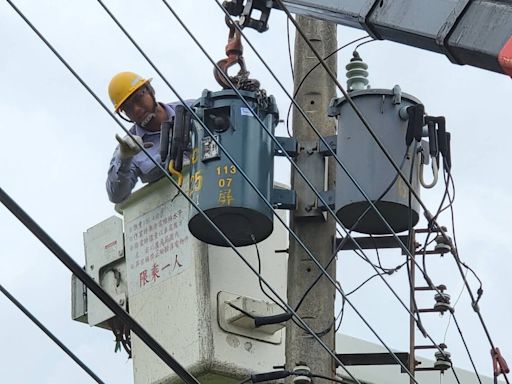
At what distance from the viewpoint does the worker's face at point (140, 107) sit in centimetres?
1082

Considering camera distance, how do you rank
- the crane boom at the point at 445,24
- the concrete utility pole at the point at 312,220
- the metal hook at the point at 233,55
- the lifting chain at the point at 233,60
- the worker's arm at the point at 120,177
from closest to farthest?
the crane boom at the point at 445,24, the concrete utility pole at the point at 312,220, the lifting chain at the point at 233,60, the metal hook at the point at 233,55, the worker's arm at the point at 120,177

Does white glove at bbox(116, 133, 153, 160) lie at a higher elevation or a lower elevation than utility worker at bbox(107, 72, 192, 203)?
lower

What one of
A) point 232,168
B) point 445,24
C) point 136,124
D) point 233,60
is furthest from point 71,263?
point 136,124

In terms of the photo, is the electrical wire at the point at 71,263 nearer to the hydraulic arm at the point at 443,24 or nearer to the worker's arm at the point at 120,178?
the hydraulic arm at the point at 443,24

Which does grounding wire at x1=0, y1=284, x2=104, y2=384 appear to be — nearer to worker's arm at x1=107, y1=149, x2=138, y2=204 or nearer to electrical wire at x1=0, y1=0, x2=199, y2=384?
electrical wire at x1=0, y1=0, x2=199, y2=384

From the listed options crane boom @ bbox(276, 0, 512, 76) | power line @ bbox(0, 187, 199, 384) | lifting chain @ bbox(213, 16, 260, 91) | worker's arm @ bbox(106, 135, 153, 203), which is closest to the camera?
power line @ bbox(0, 187, 199, 384)

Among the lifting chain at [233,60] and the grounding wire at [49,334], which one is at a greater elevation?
the lifting chain at [233,60]

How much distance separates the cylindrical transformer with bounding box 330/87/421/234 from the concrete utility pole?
25cm

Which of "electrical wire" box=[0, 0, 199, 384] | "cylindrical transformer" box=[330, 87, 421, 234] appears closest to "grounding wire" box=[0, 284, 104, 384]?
"electrical wire" box=[0, 0, 199, 384]

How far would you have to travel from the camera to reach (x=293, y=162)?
9266mm

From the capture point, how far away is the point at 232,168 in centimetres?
930

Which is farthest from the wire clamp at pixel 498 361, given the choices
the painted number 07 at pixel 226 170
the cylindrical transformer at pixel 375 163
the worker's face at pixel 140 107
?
the worker's face at pixel 140 107

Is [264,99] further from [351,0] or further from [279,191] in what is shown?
[351,0]

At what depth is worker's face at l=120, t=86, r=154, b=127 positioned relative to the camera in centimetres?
1082
